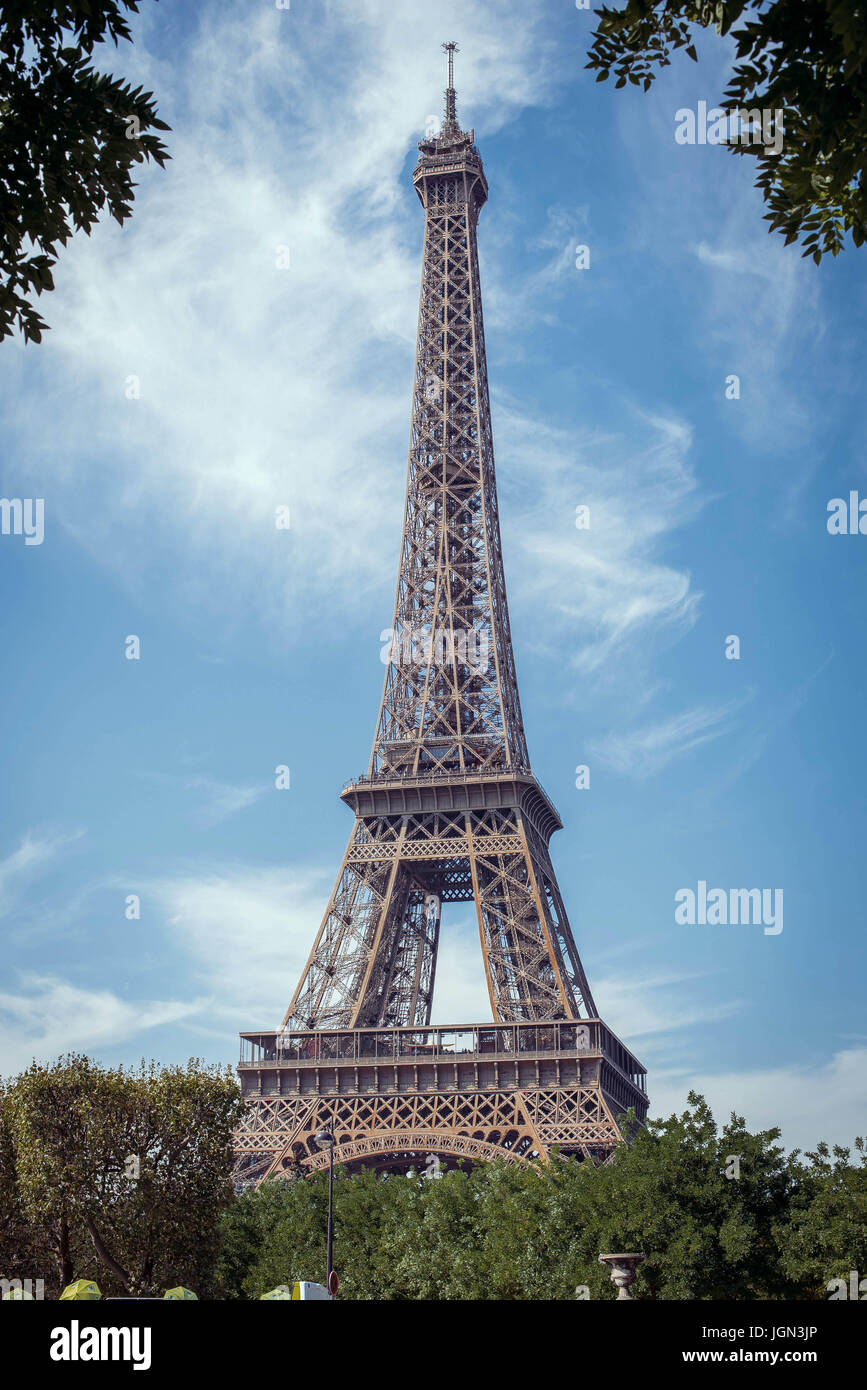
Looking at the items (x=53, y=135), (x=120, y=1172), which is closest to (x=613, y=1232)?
(x=120, y=1172)

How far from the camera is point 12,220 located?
39.9ft

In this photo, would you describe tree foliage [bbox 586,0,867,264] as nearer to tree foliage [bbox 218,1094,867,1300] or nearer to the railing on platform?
tree foliage [bbox 218,1094,867,1300]

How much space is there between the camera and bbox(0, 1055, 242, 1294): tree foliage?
41.2 metres


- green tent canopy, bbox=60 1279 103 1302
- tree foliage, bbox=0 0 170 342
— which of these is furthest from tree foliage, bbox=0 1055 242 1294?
tree foliage, bbox=0 0 170 342

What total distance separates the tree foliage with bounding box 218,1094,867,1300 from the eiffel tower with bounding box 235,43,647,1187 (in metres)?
8.75

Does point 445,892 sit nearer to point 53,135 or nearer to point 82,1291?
point 82,1291

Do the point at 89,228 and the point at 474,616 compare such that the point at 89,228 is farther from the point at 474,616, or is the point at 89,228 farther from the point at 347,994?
the point at 474,616

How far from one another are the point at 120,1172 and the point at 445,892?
3525 centimetres

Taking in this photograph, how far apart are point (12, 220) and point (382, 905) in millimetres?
59347

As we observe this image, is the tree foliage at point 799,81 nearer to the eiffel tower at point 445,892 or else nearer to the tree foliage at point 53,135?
the tree foliage at point 53,135

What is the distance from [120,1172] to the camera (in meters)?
42.5

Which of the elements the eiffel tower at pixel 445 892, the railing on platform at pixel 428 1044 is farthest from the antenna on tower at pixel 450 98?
the railing on platform at pixel 428 1044

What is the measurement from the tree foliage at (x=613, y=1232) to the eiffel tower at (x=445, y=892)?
8.75 m

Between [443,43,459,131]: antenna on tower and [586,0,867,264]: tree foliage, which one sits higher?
[443,43,459,131]: antenna on tower
